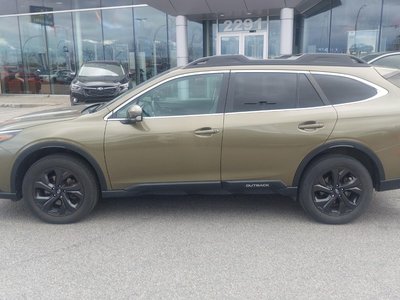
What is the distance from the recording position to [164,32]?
17.6m

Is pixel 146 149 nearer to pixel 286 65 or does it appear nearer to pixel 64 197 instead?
pixel 64 197

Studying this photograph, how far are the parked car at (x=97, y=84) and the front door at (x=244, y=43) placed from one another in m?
4.95

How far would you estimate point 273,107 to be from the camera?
13.5 feet

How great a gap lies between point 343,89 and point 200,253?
231 cm

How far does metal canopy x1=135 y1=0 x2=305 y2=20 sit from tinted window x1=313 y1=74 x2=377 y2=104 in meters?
10.5

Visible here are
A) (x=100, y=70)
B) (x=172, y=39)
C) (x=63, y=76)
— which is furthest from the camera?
(x=63, y=76)

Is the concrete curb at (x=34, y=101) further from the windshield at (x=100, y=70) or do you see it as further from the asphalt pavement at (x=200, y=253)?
the asphalt pavement at (x=200, y=253)

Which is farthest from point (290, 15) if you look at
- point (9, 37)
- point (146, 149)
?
point (9, 37)

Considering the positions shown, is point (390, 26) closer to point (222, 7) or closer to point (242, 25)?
point (242, 25)

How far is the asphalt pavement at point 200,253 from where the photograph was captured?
299 centimetres

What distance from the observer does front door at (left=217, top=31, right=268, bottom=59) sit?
1614cm

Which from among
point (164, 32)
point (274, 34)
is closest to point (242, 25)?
point (274, 34)

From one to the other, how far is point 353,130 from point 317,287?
5.78 feet

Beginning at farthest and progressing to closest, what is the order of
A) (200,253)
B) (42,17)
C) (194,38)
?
(42,17), (194,38), (200,253)
